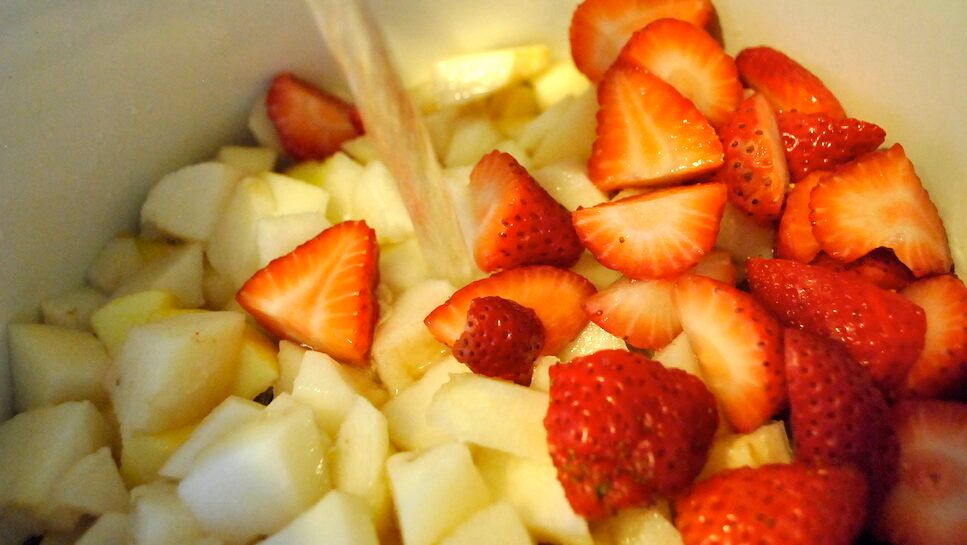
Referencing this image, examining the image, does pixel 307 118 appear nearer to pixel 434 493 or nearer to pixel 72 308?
pixel 72 308

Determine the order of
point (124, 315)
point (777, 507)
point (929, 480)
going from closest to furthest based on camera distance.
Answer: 1. point (777, 507)
2. point (929, 480)
3. point (124, 315)

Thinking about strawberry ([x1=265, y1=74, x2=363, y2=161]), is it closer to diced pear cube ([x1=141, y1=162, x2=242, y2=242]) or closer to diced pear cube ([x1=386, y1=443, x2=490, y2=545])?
diced pear cube ([x1=141, y1=162, x2=242, y2=242])

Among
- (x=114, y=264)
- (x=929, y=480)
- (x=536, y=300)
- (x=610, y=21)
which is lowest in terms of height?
(x=929, y=480)

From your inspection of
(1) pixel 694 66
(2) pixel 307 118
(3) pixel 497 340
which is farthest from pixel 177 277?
(1) pixel 694 66

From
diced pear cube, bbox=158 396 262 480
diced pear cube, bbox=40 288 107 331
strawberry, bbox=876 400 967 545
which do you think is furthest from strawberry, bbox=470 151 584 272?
diced pear cube, bbox=40 288 107 331

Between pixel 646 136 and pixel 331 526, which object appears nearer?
pixel 331 526

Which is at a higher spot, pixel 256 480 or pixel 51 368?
pixel 51 368

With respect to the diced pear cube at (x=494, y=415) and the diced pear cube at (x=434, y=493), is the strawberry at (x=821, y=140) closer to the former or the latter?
the diced pear cube at (x=494, y=415)
